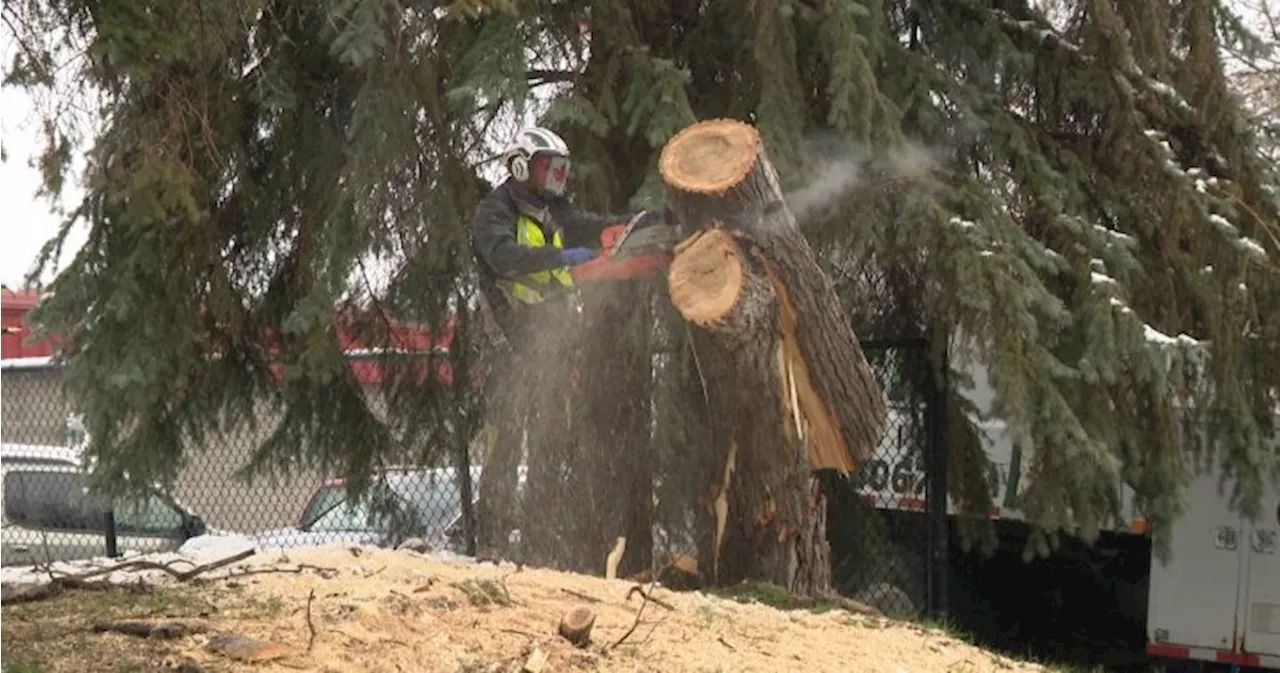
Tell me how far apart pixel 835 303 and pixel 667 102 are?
1730 mm

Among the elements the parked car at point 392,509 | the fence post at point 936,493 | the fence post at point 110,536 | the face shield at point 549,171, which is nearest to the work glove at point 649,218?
the face shield at point 549,171

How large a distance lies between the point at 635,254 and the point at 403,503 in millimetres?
4730

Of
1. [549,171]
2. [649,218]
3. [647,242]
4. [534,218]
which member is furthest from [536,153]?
[647,242]

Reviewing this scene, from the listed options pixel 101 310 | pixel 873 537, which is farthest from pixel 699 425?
pixel 101 310

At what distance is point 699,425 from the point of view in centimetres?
804

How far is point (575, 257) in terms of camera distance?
6.23 meters

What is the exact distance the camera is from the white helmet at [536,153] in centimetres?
686

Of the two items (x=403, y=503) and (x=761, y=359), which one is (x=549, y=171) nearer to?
(x=761, y=359)

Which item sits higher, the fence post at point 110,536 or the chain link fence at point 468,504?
the chain link fence at point 468,504

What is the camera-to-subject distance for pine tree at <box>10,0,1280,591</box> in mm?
7488

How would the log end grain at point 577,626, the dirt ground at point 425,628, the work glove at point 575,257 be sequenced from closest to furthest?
the dirt ground at point 425,628 < the log end grain at point 577,626 < the work glove at point 575,257

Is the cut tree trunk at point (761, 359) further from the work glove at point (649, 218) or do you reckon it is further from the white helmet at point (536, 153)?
the white helmet at point (536, 153)

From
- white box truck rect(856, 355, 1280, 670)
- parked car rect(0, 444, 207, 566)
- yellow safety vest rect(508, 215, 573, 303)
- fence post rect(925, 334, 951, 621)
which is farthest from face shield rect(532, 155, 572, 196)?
parked car rect(0, 444, 207, 566)

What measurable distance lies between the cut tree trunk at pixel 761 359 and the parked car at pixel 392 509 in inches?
155
